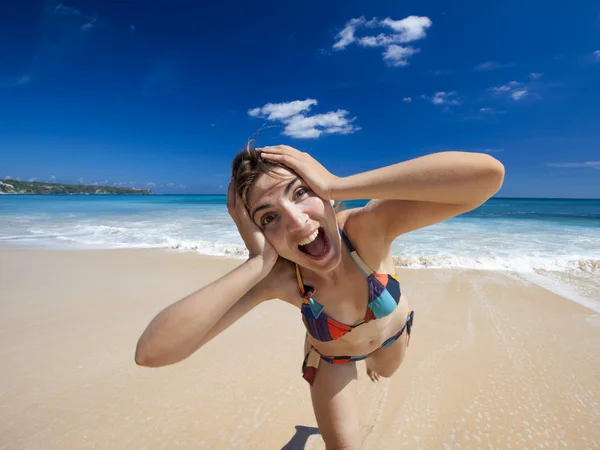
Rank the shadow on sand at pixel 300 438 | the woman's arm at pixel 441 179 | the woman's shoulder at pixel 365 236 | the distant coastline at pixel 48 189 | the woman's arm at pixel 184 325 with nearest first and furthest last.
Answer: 1. the woman's arm at pixel 441 179
2. the woman's arm at pixel 184 325
3. the woman's shoulder at pixel 365 236
4. the shadow on sand at pixel 300 438
5. the distant coastline at pixel 48 189

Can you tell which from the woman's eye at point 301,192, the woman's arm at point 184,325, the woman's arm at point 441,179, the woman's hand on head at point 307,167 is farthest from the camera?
the woman's eye at point 301,192

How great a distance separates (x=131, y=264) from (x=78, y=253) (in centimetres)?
263

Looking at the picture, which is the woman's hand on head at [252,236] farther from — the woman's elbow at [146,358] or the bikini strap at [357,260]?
the woman's elbow at [146,358]

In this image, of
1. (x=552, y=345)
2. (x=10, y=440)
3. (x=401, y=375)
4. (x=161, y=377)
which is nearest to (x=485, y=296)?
(x=552, y=345)

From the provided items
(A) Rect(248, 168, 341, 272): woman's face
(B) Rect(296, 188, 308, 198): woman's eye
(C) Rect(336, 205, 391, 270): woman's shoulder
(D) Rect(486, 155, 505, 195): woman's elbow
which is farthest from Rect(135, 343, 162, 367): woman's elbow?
(D) Rect(486, 155, 505, 195): woman's elbow

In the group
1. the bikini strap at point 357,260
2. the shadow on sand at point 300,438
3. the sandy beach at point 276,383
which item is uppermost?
the bikini strap at point 357,260

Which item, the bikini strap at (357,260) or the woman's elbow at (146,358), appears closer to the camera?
the woman's elbow at (146,358)

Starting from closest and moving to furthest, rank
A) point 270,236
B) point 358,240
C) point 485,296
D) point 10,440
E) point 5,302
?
point 270,236, point 358,240, point 10,440, point 5,302, point 485,296

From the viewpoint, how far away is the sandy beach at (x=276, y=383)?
2652 mm

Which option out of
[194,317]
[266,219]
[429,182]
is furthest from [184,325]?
[429,182]

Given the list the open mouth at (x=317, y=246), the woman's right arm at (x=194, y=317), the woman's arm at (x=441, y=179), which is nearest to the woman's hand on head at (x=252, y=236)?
the woman's right arm at (x=194, y=317)

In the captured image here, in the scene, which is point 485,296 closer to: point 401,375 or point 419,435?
point 401,375

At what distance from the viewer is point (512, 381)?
3.28m

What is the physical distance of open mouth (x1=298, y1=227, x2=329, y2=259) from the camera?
1786 mm
